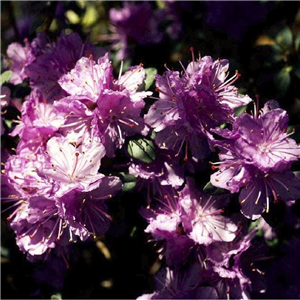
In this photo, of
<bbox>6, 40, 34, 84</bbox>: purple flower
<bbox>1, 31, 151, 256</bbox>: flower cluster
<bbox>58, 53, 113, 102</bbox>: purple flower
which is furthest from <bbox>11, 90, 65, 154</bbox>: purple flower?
<bbox>6, 40, 34, 84</bbox>: purple flower

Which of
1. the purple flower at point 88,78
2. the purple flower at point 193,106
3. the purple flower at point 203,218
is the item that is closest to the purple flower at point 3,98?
the purple flower at point 88,78

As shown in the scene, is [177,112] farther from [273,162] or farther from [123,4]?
[123,4]

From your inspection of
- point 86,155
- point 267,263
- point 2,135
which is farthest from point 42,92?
point 267,263

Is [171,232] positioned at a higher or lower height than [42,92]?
lower

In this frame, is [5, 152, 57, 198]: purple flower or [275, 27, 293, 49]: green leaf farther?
[275, 27, 293, 49]: green leaf

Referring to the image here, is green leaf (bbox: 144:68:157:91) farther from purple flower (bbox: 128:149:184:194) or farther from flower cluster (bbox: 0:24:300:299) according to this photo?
purple flower (bbox: 128:149:184:194)

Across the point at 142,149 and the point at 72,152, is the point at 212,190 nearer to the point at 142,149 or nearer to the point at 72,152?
the point at 142,149

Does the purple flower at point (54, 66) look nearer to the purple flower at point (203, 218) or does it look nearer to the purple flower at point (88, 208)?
the purple flower at point (88, 208)
